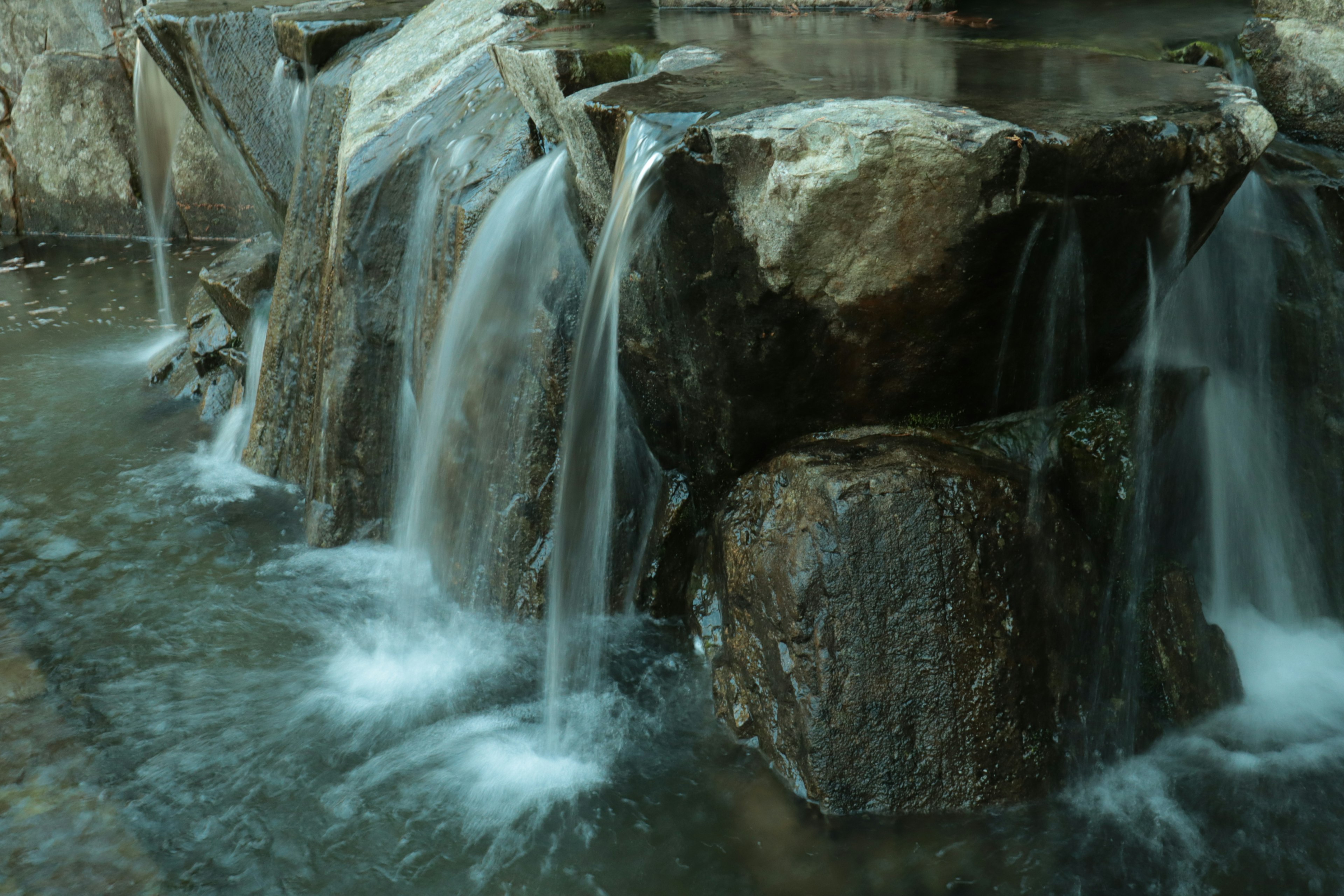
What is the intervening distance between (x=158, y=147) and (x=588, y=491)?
777 cm

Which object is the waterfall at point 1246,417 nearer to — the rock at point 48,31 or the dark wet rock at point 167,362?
the dark wet rock at point 167,362

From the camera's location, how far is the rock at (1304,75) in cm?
366

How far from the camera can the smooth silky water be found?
278cm

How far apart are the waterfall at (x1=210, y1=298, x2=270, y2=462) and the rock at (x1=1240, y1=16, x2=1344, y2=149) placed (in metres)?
4.87

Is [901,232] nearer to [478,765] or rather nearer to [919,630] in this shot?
[919,630]

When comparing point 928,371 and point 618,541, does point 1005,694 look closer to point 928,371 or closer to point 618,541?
point 928,371

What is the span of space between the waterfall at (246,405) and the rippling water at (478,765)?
101cm

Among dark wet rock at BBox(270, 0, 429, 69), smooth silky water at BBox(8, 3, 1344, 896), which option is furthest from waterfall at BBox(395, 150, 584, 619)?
dark wet rock at BBox(270, 0, 429, 69)

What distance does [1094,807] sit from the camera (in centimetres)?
291

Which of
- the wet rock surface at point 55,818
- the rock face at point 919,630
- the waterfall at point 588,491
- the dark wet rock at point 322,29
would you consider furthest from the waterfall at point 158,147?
the rock face at point 919,630

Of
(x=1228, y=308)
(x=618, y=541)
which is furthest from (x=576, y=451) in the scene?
(x=1228, y=308)


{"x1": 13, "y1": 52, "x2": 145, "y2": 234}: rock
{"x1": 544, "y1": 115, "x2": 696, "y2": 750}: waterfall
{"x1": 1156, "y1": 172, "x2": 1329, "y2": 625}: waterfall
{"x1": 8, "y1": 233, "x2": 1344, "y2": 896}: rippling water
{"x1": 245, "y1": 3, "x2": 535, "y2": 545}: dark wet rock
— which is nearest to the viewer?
{"x1": 8, "y1": 233, "x2": 1344, "y2": 896}: rippling water

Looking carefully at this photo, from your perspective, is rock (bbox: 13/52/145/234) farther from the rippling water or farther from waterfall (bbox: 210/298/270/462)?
the rippling water

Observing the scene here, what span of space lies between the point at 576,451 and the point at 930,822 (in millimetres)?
1704
